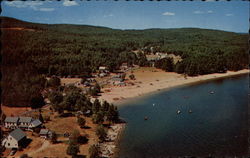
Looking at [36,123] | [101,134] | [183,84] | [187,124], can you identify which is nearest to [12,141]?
[36,123]

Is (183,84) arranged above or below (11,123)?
above

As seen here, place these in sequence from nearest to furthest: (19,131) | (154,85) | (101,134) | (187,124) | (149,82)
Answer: (19,131)
(101,134)
(187,124)
(154,85)
(149,82)

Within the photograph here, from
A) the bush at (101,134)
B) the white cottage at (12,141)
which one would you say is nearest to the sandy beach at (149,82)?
the bush at (101,134)

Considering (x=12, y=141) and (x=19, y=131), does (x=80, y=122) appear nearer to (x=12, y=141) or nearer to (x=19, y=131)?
(x=19, y=131)

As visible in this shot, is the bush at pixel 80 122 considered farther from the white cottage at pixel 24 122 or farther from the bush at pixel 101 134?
the white cottage at pixel 24 122

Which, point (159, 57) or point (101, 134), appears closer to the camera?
point (101, 134)

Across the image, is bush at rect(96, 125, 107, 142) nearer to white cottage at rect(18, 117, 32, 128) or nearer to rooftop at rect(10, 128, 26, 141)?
rooftop at rect(10, 128, 26, 141)

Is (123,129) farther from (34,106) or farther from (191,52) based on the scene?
(191,52)

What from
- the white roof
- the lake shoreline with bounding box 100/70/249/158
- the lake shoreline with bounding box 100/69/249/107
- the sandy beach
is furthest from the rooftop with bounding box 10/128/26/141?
the sandy beach
